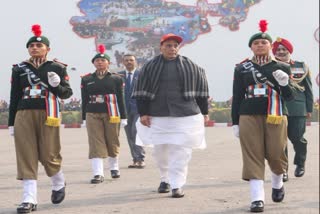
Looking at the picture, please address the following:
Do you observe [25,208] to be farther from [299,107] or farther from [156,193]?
[299,107]

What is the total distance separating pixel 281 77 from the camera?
523cm

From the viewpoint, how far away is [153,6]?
3069 centimetres

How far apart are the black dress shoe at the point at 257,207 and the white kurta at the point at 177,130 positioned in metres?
1.17

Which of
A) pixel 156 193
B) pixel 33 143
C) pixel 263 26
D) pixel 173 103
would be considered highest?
pixel 263 26

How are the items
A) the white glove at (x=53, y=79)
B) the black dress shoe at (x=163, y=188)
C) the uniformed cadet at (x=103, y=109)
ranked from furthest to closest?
the uniformed cadet at (x=103, y=109) < the black dress shoe at (x=163, y=188) < the white glove at (x=53, y=79)

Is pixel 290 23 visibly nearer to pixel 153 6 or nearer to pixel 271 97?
pixel 153 6

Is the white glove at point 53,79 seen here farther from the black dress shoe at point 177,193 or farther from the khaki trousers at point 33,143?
the black dress shoe at point 177,193

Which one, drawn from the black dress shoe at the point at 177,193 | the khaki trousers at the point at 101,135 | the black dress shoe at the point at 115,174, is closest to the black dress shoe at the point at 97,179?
the khaki trousers at the point at 101,135

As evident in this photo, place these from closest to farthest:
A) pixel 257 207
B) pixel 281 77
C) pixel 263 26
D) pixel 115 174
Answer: pixel 257 207 < pixel 281 77 < pixel 263 26 < pixel 115 174

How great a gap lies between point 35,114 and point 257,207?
195 centimetres

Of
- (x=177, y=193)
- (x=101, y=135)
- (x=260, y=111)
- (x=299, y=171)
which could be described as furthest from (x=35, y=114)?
(x=299, y=171)

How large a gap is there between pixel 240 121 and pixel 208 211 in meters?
0.81

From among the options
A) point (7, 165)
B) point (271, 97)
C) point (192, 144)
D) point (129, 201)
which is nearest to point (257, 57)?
point (271, 97)

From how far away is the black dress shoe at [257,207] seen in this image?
16.8ft
